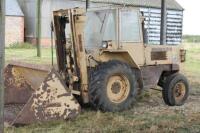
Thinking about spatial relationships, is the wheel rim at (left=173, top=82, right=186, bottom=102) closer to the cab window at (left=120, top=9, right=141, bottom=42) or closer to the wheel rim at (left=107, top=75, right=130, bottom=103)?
the cab window at (left=120, top=9, right=141, bottom=42)

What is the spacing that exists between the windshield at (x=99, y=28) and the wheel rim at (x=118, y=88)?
33.7 inches

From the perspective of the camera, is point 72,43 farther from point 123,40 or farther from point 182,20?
point 182,20

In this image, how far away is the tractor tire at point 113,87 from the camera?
1008 cm

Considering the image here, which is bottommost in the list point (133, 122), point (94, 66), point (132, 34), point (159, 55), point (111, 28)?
point (133, 122)

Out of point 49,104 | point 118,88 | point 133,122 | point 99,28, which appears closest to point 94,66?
point 118,88

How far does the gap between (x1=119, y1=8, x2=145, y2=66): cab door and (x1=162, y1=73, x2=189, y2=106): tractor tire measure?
1.04m

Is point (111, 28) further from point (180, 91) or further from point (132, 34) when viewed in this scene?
point (180, 91)

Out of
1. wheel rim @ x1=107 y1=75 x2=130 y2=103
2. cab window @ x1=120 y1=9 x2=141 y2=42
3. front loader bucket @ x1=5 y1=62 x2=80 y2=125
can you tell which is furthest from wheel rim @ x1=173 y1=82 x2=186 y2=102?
Result: front loader bucket @ x1=5 y1=62 x2=80 y2=125

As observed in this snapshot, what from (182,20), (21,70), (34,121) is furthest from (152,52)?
(182,20)

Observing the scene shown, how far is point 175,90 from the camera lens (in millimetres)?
12117

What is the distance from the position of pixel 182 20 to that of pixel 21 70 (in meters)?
45.1

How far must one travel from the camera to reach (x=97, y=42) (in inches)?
427

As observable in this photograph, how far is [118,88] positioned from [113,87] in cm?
16

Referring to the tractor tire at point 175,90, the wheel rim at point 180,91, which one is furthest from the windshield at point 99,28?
the wheel rim at point 180,91
